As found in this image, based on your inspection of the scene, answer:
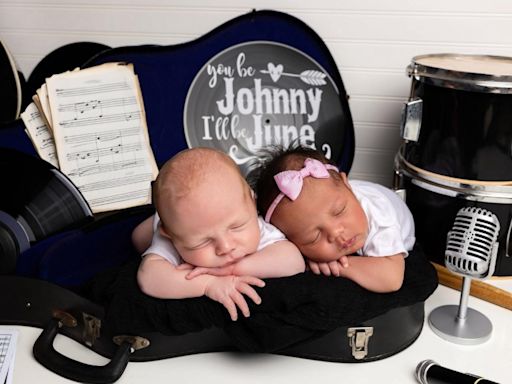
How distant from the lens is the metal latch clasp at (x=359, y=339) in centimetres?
87

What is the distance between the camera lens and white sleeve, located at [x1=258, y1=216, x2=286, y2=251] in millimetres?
915

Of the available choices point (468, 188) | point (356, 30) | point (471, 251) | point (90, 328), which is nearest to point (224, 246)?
point (90, 328)

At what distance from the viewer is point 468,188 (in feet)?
3.36

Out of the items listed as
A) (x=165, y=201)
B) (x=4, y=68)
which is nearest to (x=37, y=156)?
(x=4, y=68)

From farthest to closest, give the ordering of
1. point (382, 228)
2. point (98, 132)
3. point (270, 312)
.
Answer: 1. point (98, 132)
2. point (382, 228)
3. point (270, 312)

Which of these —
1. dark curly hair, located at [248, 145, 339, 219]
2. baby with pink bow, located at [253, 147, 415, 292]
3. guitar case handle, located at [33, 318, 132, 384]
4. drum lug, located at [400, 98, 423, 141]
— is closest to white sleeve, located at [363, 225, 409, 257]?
baby with pink bow, located at [253, 147, 415, 292]

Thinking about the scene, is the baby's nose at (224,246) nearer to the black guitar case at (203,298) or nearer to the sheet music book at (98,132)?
the black guitar case at (203,298)

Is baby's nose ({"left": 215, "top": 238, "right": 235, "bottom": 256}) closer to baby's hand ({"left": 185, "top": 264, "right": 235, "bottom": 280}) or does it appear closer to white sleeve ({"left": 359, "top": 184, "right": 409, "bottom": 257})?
baby's hand ({"left": 185, "top": 264, "right": 235, "bottom": 280})

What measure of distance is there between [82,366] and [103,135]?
0.59m

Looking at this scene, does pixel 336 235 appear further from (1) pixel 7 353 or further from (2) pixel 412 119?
(1) pixel 7 353

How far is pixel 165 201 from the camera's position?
2.72 feet

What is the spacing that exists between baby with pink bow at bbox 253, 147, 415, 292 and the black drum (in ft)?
0.49

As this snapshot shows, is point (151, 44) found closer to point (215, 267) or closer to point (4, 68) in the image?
point (4, 68)

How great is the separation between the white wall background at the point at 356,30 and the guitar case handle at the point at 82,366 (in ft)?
2.72
